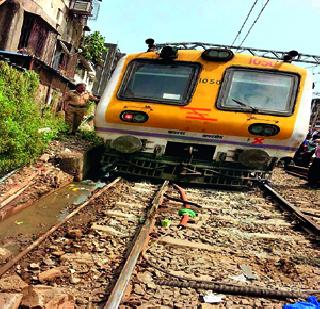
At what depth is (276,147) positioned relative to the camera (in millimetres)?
7043

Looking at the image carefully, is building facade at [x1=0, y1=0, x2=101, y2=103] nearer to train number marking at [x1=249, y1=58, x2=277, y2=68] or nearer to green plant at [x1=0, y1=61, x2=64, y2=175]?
green plant at [x1=0, y1=61, x2=64, y2=175]

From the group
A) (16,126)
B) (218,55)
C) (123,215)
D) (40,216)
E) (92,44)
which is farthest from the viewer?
(92,44)

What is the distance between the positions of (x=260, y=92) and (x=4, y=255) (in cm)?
529

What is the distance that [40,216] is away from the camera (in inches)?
194

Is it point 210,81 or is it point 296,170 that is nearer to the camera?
point 210,81

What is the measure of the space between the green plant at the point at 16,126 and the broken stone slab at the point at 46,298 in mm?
3751

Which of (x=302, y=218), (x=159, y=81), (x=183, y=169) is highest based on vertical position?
(x=159, y=81)

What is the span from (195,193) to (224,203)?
736 mm

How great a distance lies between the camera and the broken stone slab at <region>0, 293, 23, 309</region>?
201 cm

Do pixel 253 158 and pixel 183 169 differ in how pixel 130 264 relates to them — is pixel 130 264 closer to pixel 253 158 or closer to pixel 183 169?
pixel 183 169

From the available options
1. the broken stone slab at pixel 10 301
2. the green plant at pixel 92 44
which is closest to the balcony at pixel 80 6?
the green plant at pixel 92 44

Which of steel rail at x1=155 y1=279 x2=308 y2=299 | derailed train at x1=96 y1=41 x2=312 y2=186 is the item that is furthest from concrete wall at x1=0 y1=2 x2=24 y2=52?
steel rail at x1=155 y1=279 x2=308 y2=299

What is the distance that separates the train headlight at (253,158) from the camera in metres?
6.94

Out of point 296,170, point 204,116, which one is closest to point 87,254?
point 204,116
